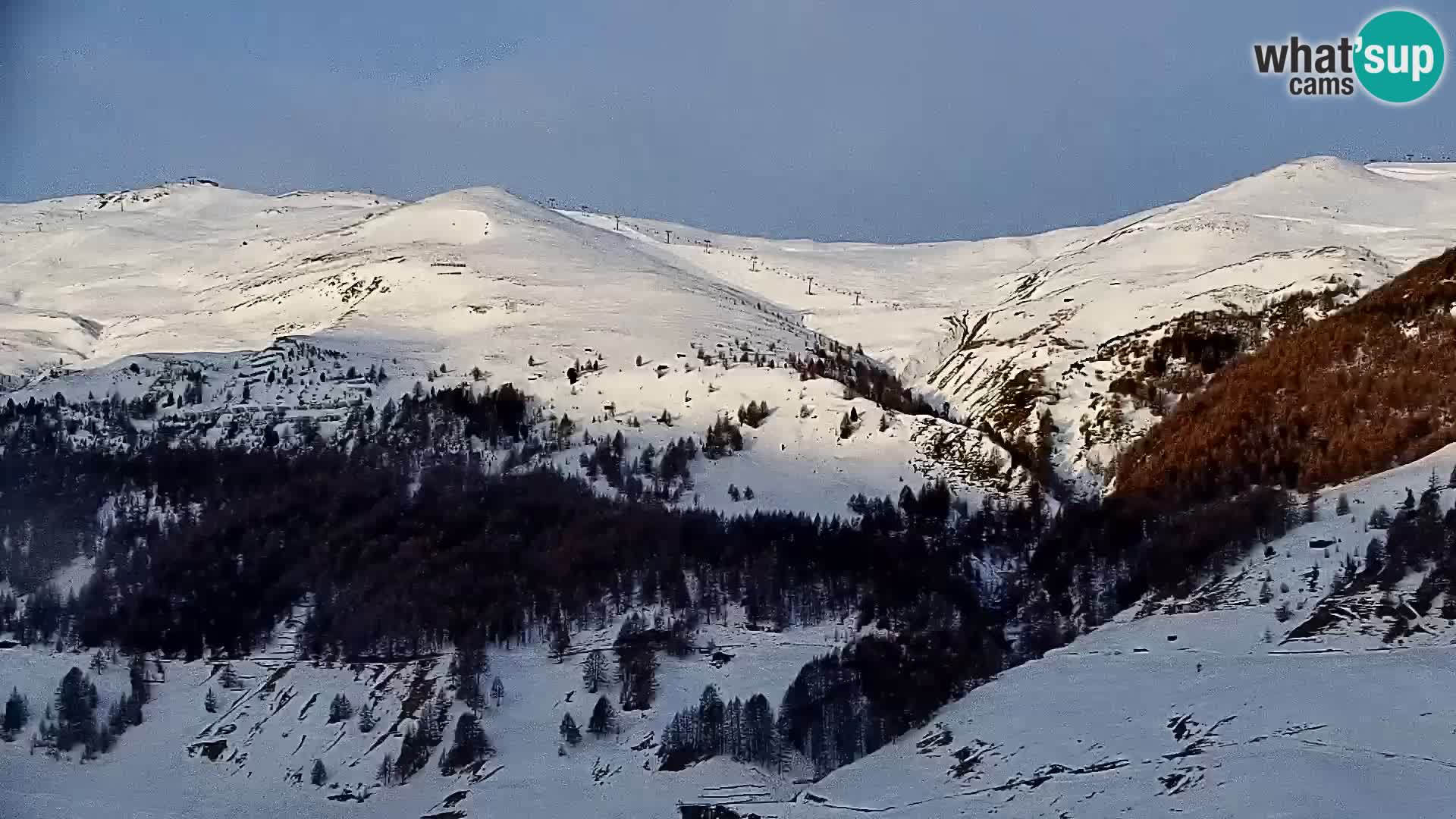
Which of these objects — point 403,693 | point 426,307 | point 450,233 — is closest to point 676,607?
point 403,693

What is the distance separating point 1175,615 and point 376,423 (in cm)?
4356

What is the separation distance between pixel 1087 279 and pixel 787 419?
32148 mm

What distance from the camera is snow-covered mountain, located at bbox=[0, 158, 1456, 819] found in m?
35.0

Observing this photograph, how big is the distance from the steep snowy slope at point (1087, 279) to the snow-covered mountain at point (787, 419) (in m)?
0.34

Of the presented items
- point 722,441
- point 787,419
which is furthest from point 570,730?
point 787,419

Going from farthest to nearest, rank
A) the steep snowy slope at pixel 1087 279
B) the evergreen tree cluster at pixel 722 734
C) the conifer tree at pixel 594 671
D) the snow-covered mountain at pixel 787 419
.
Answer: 1. the steep snowy slope at pixel 1087 279
2. the conifer tree at pixel 594 671
3. the evergreen tree cluster at pixel 722 734
4. the snow-covered mountain at pixel 787 419

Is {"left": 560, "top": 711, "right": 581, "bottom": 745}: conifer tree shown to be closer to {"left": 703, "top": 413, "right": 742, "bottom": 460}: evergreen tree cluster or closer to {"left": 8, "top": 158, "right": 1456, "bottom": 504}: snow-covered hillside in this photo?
{"left": 8, "top": 158, "right": 1456, "bottom": 504}: snow-covered hillside

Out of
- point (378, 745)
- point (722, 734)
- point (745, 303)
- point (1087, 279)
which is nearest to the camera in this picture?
point (722, 734)

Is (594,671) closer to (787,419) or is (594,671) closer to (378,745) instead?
(378,745)

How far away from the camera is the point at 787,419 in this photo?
75438 millimetres

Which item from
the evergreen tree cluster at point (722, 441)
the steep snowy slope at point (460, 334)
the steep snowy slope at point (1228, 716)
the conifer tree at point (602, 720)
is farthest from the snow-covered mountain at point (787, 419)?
the evergreen tree cluster at point (722, 441)

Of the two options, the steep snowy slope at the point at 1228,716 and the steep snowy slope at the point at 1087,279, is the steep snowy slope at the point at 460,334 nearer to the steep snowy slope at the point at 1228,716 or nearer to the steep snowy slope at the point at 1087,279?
the steep snowy slope at the point at 1087,279

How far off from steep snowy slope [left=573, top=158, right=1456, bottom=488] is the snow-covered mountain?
0.34 m

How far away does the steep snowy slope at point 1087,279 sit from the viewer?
251ft
